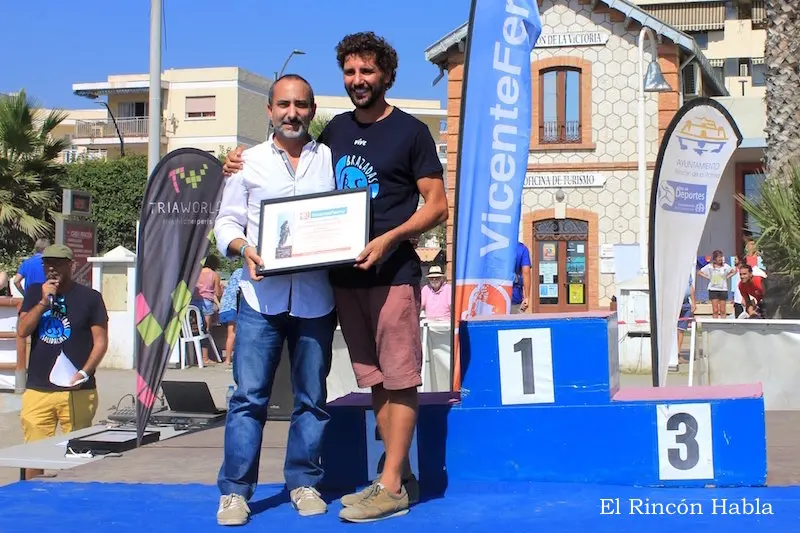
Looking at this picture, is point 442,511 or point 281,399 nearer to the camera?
point 442,511

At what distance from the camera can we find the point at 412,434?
440 cm

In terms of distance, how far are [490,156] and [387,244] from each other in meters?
2.99

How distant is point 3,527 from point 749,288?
588 inches

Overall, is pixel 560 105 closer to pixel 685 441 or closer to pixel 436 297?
pixel 436 297

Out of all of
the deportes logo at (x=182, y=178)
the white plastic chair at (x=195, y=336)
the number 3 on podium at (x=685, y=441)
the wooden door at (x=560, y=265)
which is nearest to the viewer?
the number 3 on podium at (x=685, y=441)

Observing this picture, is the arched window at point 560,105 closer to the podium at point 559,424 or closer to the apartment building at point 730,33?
the podium at point 559,424

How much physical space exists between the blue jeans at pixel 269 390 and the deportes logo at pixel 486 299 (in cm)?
260

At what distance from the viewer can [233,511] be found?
13.4 ft

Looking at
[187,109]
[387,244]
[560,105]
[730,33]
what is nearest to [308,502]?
[387,244]

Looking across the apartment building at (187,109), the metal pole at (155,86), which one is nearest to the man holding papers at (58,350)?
the metal pole at (155,86)

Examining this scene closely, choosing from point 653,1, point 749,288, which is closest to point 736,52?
point 653,1

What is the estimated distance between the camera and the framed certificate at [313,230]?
414 centimetres

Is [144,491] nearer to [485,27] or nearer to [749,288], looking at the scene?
[485,27]

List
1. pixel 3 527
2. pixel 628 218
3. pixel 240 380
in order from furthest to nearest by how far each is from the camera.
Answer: pixel 628 218 → pixel 240 380 → pixel 3 527
